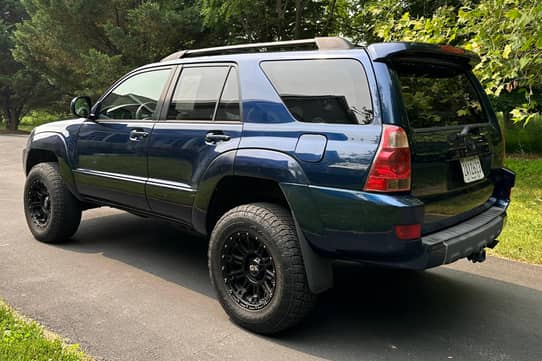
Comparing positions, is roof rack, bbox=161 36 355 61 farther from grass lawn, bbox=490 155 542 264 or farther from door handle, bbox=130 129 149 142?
grass lawn, bbox=490 155 542 264

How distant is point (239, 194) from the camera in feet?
11.8

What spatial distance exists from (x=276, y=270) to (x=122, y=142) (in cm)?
203

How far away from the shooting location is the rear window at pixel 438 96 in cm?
298

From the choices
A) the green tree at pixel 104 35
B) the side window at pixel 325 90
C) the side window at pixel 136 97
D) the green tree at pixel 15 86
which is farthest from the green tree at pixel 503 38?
the green tree at pixel 15 86

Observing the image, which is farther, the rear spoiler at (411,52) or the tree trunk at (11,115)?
the tree trunk at (11,115)

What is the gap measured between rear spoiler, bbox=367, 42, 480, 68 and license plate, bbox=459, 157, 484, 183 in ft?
2.40

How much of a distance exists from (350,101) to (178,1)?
599 inches

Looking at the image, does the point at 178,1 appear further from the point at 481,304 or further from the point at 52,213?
the point at 481,304

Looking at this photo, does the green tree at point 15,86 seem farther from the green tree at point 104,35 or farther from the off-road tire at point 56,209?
the off-road tire at point 56,209

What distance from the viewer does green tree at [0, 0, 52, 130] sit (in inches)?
1048

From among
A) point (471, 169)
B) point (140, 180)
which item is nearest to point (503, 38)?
point (471, 169)

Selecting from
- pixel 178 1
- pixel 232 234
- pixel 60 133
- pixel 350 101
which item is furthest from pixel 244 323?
pixel 178 1

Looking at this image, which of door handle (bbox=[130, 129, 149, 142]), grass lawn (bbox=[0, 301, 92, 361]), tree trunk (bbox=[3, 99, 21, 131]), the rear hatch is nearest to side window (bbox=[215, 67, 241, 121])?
door handle (bbox=[130, 129, 149, 142])

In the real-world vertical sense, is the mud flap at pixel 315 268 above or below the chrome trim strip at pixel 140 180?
below
